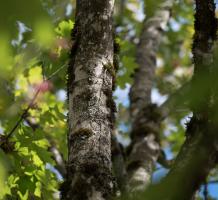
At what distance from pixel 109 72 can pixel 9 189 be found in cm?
112

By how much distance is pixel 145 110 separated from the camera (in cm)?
498

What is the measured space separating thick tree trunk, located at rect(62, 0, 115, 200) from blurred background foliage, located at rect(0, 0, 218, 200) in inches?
6.8

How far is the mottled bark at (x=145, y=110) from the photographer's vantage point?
170 inches

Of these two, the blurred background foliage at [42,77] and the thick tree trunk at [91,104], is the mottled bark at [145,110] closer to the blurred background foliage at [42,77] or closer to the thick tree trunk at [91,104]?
the blurred background foliage at [42,77]

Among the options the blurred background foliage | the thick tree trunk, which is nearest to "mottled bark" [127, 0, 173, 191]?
the blurred background foliage

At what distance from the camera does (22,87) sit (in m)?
5.78

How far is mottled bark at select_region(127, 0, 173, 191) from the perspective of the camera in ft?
14.2

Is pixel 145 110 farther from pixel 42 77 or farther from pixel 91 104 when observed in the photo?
pixel 91 104

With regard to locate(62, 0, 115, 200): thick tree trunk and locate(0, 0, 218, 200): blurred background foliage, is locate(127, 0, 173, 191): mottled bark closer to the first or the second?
locate(0, 0, 218, 200): blurred background foliage

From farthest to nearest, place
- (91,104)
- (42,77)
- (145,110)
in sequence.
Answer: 1. (145,110)
2. (42,77)
3. (91,104)

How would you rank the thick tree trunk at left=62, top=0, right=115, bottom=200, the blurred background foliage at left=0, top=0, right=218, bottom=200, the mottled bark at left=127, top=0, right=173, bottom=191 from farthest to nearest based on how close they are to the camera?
1. the mottled bark at left=127, top=0, right=173, bottom=191
2. the thick tree trunk at left=62, top=0, right=115, bottom=200
3. the blurred background foliage at left=0, top=0, right=218, bottom=200

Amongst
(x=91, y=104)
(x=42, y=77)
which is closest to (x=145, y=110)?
(x=42, y=77)

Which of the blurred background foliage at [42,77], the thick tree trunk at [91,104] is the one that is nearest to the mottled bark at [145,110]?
the blurred background foliage at [42,77]

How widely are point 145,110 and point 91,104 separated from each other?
283 centimetres
